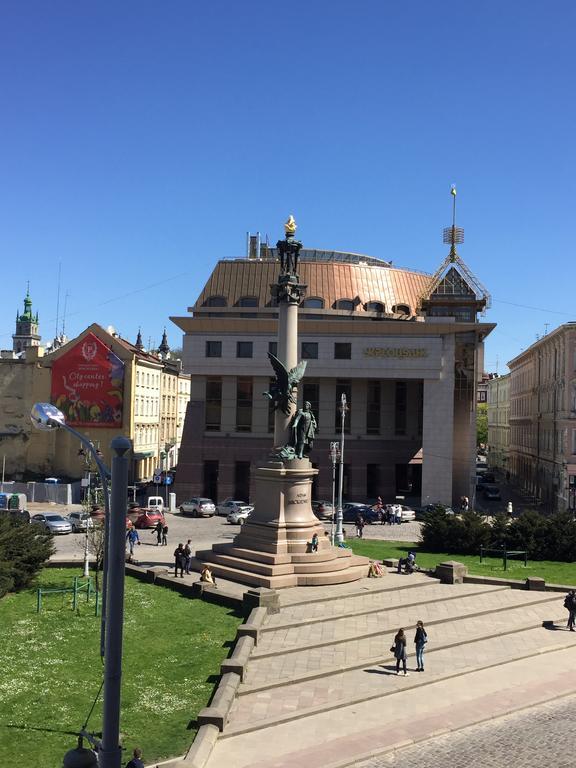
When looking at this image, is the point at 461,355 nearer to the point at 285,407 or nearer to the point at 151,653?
the point at 285,407

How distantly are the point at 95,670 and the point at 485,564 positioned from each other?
1942 cm

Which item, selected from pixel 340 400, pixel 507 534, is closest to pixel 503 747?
pixel 507 534

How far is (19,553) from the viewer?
86.1 ft

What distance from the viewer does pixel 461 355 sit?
63.1m

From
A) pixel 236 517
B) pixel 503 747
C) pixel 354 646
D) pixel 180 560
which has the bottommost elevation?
pixel 503 747

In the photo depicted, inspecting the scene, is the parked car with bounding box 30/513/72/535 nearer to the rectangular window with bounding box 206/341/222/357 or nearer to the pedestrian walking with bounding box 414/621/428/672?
the rectangular window with bounding box 206/341/222/357

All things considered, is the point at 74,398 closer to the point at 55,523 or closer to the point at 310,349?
the point at 310,349

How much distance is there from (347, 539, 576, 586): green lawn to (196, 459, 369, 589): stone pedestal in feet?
16.2

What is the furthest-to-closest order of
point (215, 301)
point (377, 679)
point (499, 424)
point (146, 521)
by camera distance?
point (499, 424) → point (215, 301) → point (146, 521) → point (377, 679)

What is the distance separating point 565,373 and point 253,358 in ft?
76.8

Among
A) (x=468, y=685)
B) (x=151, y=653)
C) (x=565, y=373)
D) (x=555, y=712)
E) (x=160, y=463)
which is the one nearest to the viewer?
(x=555, y=712)

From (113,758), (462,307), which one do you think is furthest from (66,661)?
(462,307)

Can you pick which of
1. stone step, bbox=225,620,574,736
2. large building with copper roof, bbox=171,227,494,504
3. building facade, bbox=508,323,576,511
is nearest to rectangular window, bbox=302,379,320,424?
large building with copper roof, bbox=171,227,494,504

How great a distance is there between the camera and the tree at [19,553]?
24547 mm
